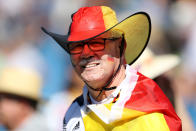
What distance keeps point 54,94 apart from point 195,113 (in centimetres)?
182

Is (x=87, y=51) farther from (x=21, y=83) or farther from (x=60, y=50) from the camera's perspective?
(x=60, y=50)

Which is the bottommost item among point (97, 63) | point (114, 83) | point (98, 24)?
point (114, 83)

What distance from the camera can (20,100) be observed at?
3533mm

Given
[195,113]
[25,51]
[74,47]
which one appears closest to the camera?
[74,47]

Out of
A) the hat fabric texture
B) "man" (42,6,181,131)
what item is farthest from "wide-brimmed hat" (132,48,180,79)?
"man" (42,6,181,131)

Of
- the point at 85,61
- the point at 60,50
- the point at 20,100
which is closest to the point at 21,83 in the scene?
the point at 20,100

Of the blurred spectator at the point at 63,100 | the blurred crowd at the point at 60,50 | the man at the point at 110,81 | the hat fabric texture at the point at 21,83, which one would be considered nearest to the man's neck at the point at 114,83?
the man at the point at 110,81

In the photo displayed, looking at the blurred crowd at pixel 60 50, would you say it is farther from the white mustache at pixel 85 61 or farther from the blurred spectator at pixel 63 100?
the white mustache at pixel 85 61

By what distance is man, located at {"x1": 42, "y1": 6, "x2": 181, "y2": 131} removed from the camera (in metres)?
1.94

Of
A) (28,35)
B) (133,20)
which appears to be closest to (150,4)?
(28,35)

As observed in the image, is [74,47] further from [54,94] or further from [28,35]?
[28,35]

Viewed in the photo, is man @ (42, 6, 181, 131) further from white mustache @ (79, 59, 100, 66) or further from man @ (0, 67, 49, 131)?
man @ (0, 67, 49, 131)

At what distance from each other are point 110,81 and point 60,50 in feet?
9.38

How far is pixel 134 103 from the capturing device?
1979 millimetres
